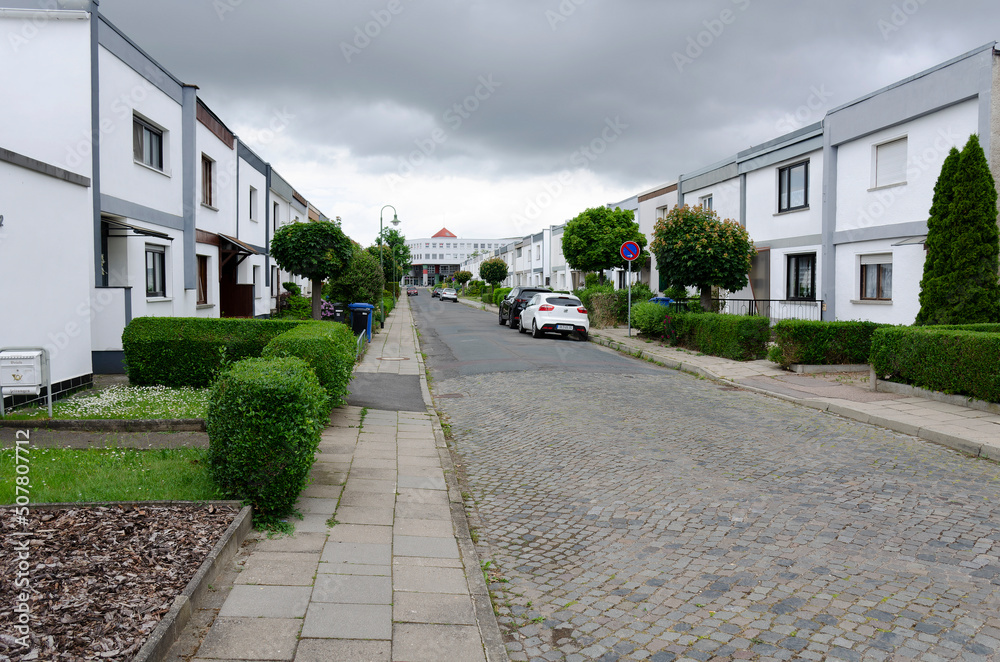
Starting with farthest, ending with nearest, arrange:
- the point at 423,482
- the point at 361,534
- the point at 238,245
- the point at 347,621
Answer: the point at 238,245
the point at 423,482
the point at 361,534
the point at 347,621

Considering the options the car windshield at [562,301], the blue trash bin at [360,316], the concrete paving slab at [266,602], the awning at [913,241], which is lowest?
the concrete paving slab at [266,602]

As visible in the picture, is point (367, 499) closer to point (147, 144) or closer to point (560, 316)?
point (147, 144)

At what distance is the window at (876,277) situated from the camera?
17.1 meters

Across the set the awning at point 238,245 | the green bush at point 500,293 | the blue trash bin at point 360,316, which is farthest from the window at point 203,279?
the green bush at point 500,293

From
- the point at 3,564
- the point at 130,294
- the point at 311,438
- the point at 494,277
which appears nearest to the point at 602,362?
the point at 130,294

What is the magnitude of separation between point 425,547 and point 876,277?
53.0 ft

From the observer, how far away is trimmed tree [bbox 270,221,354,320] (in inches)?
766

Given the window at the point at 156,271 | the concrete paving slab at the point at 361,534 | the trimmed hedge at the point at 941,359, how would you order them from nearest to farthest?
1. the concrete paving slab at the point at 361,534
2. the trimmed hedge at the point at 941,359
3. the window at the point at 156,271

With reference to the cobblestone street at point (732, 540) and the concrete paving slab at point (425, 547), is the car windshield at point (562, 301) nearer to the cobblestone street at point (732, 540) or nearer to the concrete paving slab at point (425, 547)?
the cobblestone street at point (732, 540)

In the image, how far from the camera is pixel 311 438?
521cm

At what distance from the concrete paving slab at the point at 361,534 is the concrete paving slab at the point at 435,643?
131 cm

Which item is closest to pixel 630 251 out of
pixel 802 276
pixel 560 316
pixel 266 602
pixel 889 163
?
pixel 560 316

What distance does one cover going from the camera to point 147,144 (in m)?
15.0

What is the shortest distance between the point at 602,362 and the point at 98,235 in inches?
407
